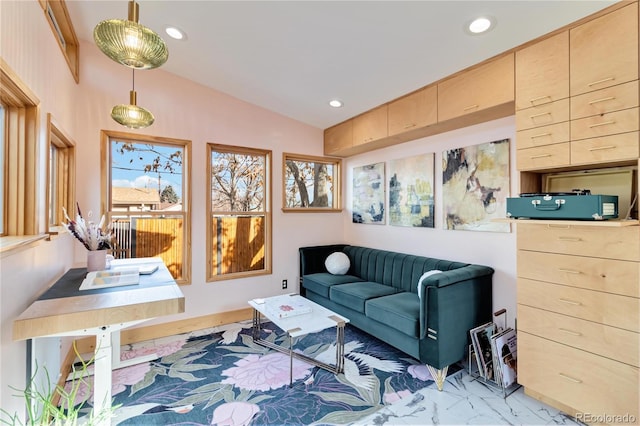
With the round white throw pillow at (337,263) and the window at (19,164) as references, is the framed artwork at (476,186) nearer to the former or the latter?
the round white throw pillow at (337,263)

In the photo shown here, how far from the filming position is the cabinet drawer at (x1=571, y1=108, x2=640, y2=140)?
1.68 metres

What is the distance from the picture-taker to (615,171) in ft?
6.49

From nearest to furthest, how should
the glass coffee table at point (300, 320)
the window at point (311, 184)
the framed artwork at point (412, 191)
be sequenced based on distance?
the glass coffee table at point (300, 320) < the framed artwork at point (412, 191) < the window at point (311, 184)

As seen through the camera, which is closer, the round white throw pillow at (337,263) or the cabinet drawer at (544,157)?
the cabinet drawer at (544,157)

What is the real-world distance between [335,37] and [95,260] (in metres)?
2.43

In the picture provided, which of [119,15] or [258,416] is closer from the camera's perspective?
[258,416]

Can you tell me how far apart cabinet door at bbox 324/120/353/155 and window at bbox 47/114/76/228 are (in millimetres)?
2889

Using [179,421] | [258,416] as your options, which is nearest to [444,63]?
[258,416]

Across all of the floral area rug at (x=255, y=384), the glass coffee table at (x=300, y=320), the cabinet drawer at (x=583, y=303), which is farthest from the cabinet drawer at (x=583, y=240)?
the glass coffee table at (x=300, y=320)

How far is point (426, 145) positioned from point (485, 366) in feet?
7.39

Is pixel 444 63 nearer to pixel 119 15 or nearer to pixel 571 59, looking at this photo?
pixel 571 59

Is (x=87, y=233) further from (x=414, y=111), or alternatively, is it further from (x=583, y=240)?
(x=583, y=240)

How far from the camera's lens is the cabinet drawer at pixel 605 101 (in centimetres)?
169

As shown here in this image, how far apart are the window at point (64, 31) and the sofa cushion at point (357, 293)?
10.6 feet
